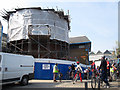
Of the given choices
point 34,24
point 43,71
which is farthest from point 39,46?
point 43,71

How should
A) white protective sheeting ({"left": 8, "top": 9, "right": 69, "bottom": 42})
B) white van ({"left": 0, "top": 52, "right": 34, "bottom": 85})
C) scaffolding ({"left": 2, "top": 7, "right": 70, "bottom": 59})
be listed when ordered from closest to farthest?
white van ({"left": 0, "top": 52, "right": 34, "bottom": 85})
scaffolding ({"left": 2, "top": 7, "right": 70, "bottom": 59})
white protective sheeting ({"left": 8, "top": 9, "right": 69, "bottom": 42})

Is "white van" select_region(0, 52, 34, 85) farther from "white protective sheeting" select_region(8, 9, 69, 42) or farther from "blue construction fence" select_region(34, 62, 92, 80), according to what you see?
"white protective sheeting" select_region(8, 9, 69, 42)

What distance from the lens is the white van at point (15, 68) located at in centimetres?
758

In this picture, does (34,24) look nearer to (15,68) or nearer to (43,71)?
(43,71)

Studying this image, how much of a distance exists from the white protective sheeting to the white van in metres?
11.4

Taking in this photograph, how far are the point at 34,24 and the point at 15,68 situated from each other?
551 inches

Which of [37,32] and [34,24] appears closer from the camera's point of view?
[37,32]

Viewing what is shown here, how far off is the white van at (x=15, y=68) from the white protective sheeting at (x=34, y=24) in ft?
37.5

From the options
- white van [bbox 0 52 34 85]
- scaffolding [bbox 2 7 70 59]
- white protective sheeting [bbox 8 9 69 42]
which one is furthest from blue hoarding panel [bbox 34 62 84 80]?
white protective sheeting [bbox 8 9 69 42]

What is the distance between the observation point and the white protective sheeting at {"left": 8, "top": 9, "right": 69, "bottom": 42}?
68.9 feet

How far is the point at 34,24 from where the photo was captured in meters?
21.5

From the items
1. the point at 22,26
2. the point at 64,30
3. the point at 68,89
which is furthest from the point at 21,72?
the point at 64,30

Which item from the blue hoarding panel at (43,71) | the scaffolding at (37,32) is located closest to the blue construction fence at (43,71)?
the blue hoarding panel at (43,71)

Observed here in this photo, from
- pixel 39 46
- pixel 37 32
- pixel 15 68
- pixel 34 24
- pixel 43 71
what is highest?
pixel 34 24
